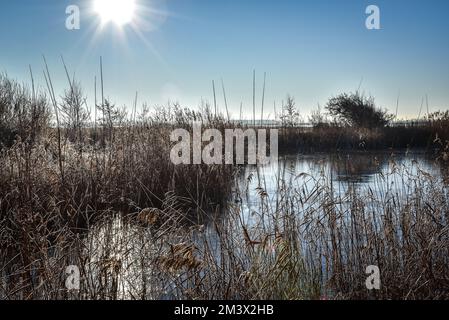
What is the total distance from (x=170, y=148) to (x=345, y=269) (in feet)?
13.7

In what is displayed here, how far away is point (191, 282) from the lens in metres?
2.69

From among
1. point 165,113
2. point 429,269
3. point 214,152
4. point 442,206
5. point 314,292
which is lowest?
point 314,292

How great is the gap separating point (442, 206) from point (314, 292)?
1801 mm

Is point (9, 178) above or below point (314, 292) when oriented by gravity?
above

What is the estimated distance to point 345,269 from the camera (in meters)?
2.98

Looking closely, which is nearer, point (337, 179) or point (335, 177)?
point (337, 179)

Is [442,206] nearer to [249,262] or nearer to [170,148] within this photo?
[249,262]

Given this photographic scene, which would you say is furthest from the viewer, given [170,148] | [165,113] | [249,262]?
[165,113]
